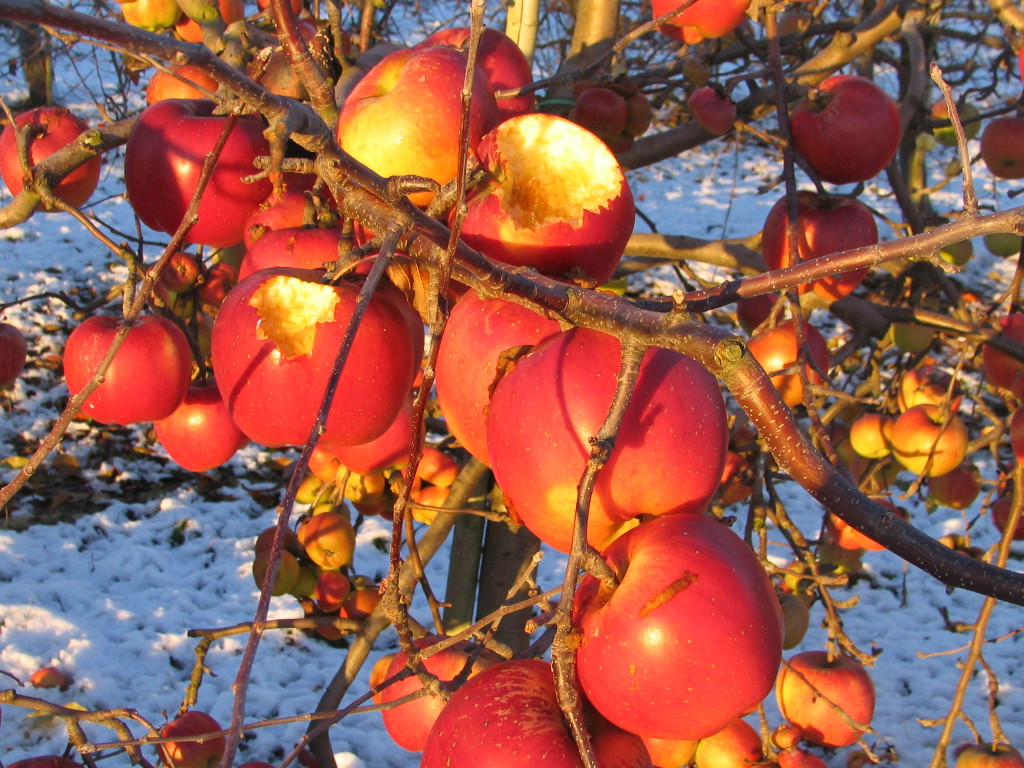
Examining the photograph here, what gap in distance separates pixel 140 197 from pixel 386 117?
44 cm

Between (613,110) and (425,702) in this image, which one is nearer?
(425,702)

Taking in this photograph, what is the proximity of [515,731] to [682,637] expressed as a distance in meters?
0.17

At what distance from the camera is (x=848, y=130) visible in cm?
167

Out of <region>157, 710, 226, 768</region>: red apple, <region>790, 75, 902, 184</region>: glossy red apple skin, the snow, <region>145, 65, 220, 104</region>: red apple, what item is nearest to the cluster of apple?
<region>790, 75, 902, 184</region>: glossy red apple skin

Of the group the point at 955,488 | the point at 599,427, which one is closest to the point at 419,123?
the point at 599,427

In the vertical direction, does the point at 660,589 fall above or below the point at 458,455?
above

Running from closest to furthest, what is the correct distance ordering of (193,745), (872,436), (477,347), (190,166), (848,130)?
(477,347) → (190,166) → (193,745) → (848,130) → (872,436)

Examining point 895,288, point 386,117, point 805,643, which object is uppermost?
point 386,117

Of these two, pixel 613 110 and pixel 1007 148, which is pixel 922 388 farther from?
pixel 613 110

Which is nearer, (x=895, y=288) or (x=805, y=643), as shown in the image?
(x=895, y=288)

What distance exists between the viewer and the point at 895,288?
2.43 metres

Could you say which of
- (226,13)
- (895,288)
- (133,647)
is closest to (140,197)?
(226,13)

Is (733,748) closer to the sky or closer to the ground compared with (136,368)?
closer to the ground

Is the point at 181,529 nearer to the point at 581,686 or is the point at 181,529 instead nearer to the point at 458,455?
the point at 458,455
